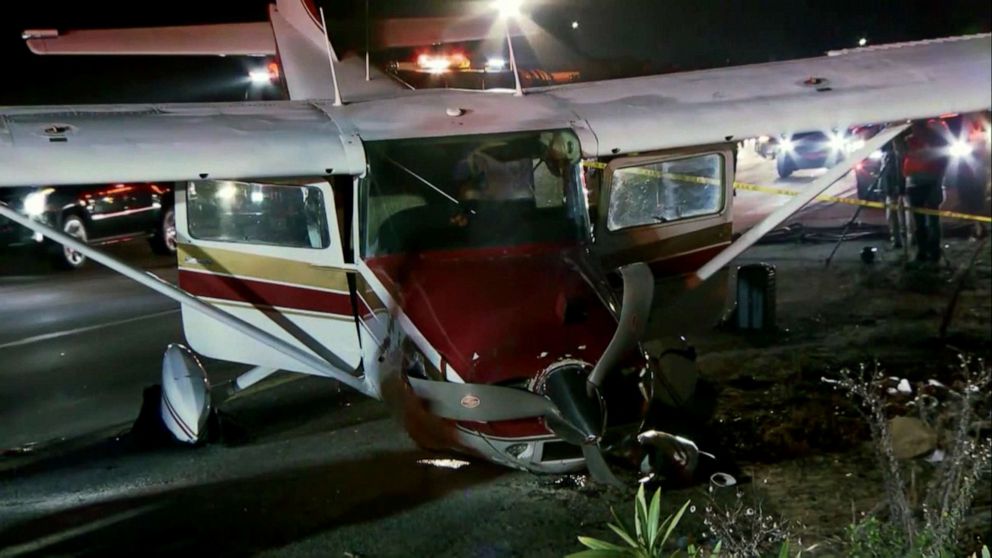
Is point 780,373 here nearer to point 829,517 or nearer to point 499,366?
point 829,517

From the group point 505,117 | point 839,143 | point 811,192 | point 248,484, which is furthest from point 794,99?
point 839,143

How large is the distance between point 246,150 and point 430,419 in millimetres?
1991

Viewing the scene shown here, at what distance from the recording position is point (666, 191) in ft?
23.2

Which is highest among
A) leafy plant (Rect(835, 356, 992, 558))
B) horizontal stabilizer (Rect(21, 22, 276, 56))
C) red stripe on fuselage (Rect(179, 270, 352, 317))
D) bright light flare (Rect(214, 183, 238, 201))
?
horizontal stabilizer (Rect(21, 22, 276, 56))

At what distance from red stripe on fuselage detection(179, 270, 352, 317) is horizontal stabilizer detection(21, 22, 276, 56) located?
494 cm

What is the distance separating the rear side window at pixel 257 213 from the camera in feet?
20.1

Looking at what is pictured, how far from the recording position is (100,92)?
105 feet

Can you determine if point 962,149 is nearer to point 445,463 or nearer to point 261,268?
point 445,463

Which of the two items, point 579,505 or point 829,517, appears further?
point 579,505

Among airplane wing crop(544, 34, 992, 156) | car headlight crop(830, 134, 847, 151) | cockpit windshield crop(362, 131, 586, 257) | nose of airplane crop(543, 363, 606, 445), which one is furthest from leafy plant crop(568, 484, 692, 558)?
car headlight crop(830, 134, 847, 151)

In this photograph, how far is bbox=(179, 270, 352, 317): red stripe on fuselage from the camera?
20.2ft

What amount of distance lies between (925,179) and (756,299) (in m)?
4.16

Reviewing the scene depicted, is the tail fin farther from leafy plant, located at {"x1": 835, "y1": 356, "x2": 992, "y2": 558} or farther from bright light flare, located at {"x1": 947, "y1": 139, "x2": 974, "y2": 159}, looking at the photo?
bright light flare, located at {"x1": 947, "y1": 139, "x2": 974, "y2": 159}

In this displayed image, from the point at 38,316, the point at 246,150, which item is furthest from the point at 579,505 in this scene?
the point at 38,316
